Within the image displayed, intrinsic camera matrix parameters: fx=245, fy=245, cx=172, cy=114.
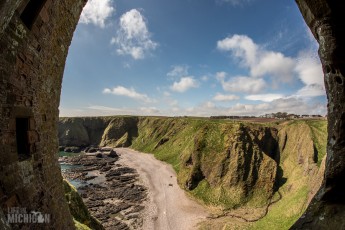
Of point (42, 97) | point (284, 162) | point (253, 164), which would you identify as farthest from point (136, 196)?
point (42, 97)

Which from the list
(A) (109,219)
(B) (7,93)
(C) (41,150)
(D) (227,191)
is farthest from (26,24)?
(D) (227,191)

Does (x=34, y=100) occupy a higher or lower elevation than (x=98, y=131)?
higher

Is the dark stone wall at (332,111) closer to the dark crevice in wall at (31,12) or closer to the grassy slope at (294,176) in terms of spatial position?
the dark crevice in wall at (31,12)

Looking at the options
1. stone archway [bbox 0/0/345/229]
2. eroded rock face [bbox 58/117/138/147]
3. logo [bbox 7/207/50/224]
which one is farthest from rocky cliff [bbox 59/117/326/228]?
eroded rock face [bbox 58/117/138/147]

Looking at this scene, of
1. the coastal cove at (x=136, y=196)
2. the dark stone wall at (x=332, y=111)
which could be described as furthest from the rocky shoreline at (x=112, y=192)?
the dark stone wall at (x=332, y=111)

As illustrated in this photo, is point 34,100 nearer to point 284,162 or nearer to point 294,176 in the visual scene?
point 294,176

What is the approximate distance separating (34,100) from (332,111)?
7737 mm

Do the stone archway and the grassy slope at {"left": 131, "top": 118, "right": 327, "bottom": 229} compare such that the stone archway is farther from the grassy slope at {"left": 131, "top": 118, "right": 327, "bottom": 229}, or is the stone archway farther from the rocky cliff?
the grassy slope at {"left": 131, "top": 118, "right": 327, "bottom": 229}

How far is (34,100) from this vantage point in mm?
7039

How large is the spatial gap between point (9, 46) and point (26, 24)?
3.96 ft

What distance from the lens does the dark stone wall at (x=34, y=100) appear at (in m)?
5.49

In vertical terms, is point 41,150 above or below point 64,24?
below

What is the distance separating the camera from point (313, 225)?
4934 millimetres

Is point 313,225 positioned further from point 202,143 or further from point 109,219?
point 202,143
